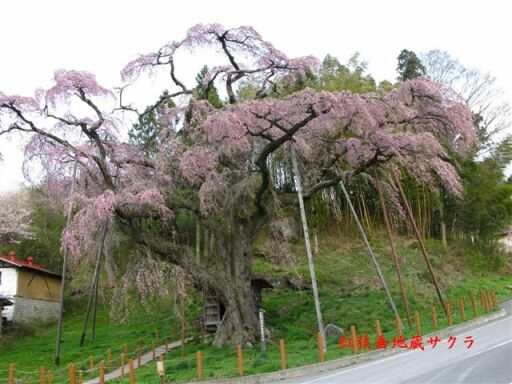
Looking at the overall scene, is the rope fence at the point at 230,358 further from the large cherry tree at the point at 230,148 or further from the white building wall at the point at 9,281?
the white building wall at the point at 9,281

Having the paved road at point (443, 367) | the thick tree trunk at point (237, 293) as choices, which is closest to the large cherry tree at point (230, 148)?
the thick tree trunk at point (237, 293)

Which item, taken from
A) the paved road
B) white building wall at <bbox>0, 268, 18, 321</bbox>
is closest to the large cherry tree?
the paved road

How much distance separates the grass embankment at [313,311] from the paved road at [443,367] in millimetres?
1639

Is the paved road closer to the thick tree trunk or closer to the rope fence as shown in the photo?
the rope fence

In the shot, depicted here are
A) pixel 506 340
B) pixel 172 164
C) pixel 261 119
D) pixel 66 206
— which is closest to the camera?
pixel 506 340

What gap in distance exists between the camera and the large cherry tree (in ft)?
50.4

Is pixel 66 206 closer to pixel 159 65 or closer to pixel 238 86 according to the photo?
pixel 159 65

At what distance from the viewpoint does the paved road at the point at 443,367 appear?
8062mm

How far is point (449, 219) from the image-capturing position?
3278cm

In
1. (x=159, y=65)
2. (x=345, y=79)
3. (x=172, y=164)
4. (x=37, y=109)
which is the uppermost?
(x=345, y=79)

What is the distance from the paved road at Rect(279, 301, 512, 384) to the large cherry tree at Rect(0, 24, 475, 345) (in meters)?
5.61

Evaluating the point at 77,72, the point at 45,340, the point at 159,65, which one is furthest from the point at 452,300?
the point at 45,340

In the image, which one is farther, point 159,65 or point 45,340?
point 45,340

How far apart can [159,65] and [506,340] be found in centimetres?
1432
